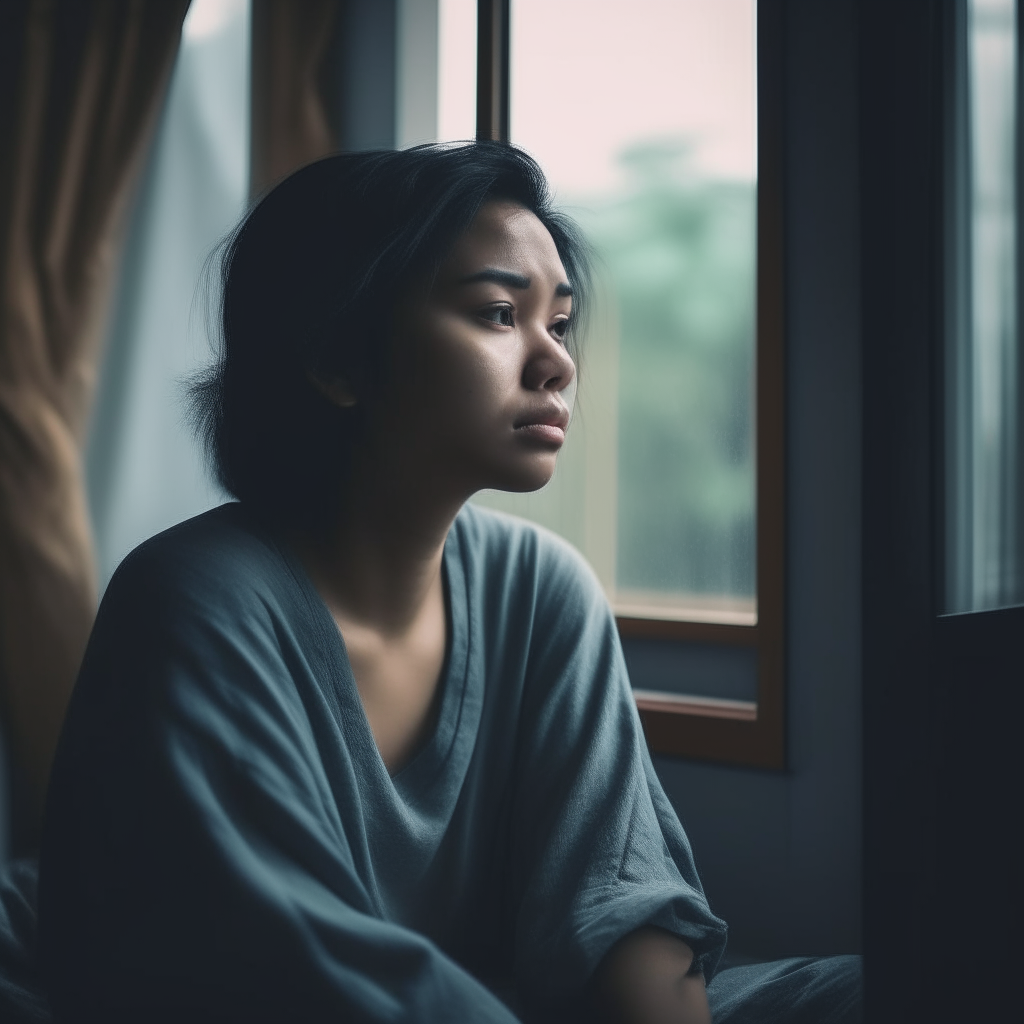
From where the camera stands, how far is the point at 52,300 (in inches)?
54.9

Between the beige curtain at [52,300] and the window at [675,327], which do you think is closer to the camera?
the window at [675,327]

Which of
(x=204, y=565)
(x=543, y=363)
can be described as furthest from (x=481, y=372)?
(x=204, y=565)

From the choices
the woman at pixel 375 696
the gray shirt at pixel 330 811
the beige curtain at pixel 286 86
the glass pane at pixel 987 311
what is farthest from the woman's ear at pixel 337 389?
the beige curtain at pixel 286 86

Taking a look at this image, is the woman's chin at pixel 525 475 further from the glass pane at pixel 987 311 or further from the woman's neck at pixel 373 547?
the glass pane at pixel 987 311

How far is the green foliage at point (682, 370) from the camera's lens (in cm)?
132

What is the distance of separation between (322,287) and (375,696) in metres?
0.39

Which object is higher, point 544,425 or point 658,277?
point 658,277

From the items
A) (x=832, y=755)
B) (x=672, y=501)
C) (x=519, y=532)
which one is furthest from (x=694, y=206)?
(x=832, y=755)

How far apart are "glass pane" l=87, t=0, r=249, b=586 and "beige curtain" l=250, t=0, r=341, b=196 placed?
31 millimetres

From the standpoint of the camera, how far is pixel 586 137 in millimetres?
1482

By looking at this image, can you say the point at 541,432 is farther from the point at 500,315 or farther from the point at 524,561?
the point at 524,561

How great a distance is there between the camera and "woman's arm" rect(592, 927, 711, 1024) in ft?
2.50

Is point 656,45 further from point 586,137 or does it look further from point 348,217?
point 348,217

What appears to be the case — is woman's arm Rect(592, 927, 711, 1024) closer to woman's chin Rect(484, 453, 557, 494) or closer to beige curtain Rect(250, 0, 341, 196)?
woman's chin Rect(484, 453, 557, 494)
